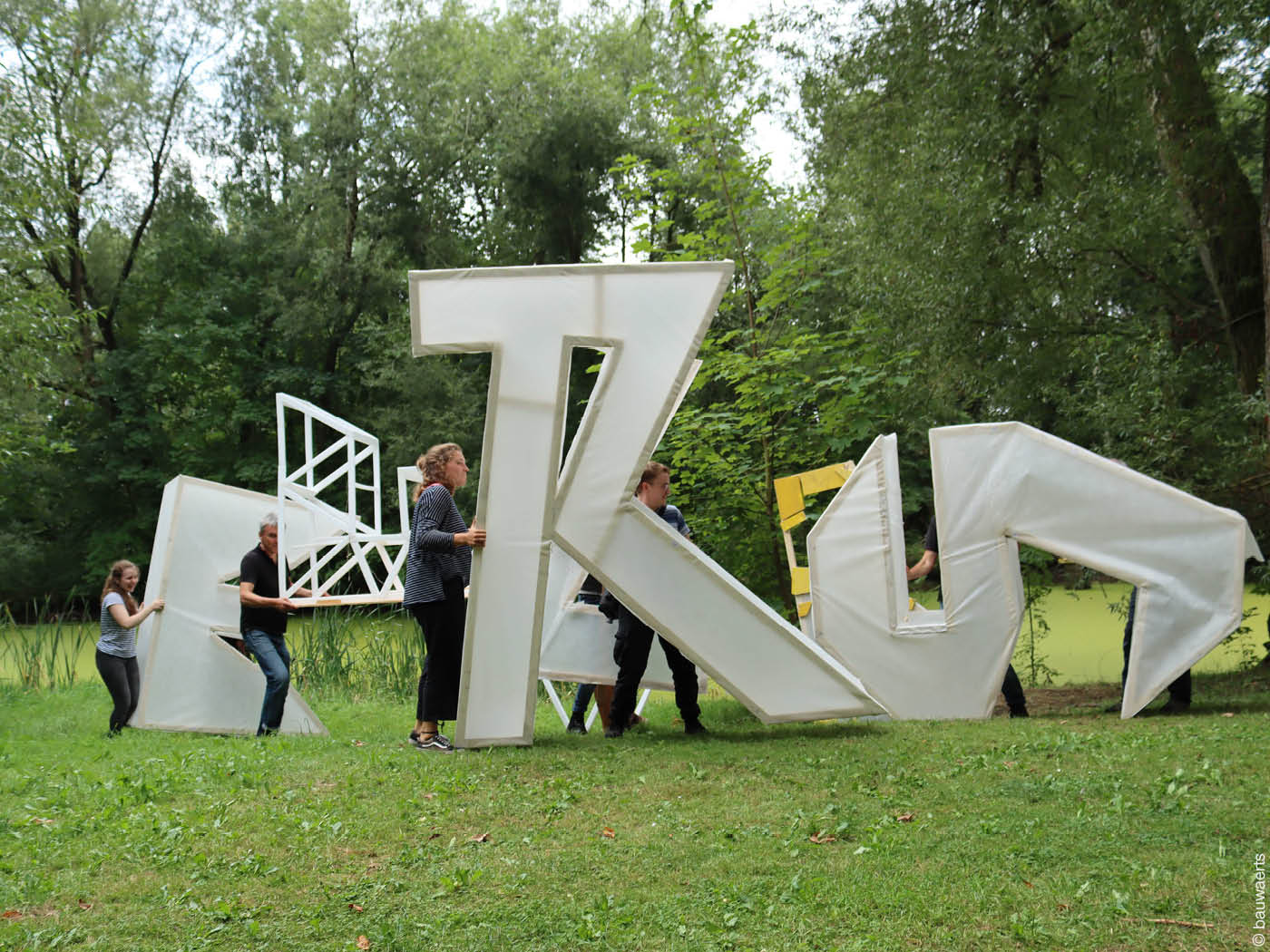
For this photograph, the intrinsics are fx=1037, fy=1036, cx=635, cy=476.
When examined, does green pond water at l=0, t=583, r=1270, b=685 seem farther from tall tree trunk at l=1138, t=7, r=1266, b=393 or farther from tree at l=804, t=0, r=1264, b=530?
tall tree trunk at l=1138, t=7, r=1266, b=393

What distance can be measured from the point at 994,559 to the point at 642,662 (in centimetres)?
236

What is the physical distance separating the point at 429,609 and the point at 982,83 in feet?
18.3

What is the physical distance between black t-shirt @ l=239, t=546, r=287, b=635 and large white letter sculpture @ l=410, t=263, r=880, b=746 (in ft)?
6.20

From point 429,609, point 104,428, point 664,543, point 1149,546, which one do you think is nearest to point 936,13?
point 1149,546

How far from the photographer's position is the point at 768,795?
14.2ft

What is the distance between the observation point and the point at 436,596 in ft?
18.6

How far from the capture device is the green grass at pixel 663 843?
292 cm

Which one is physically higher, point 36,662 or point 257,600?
point 257,600

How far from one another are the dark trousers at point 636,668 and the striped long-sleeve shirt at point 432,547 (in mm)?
979

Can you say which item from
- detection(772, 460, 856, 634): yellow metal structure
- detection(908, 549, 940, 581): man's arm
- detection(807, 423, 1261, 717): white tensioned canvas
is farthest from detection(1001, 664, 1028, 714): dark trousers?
detection(772, 460, 856, 634): yellow metal structure

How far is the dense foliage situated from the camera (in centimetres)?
778

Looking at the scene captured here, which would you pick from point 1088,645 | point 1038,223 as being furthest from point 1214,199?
point 1088,645

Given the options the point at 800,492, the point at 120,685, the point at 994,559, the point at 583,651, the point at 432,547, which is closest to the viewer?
the point at 432,547

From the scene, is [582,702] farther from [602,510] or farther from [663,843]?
[663,843]
